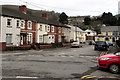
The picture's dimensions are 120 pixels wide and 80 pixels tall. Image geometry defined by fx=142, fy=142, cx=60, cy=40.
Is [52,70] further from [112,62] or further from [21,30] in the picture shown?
[21,30]

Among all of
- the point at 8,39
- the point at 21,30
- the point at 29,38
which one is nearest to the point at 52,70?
the point at 8,39

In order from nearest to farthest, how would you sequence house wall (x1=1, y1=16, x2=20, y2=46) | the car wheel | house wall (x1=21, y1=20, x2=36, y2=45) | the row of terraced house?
the car wheel
house wall (x1=1, y1=16, x2=20, y2=46)
the row of terraced house
house wall (x1=21, y1=20, x2=36, y2=45)

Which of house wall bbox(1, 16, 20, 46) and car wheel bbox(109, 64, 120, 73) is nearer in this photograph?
car wheel bbox(109, 64, 120, 73)

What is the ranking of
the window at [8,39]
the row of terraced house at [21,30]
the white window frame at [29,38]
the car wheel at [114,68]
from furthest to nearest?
1. the white window frame at [29,38]
2. the window at [8,39]
3. the row of terraced house at [21,30]
4. the car wheel at [114,68]

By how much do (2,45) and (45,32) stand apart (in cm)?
1606

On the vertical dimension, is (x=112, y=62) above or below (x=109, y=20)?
below

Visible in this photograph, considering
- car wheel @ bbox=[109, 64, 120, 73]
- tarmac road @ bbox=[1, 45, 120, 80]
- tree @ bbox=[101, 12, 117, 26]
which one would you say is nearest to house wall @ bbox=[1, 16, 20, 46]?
tarmac road @ bbox=[1, 45, 120, 80]

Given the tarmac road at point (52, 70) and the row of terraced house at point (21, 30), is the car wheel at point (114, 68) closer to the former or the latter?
the tarmac road at point (52, 70)

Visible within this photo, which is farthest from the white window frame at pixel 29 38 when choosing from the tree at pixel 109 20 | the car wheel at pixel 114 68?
the tree at pixel 109 20

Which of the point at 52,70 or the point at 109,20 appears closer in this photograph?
the point at 52,70

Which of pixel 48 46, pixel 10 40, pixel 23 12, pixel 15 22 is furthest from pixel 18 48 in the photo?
pixel 23 12

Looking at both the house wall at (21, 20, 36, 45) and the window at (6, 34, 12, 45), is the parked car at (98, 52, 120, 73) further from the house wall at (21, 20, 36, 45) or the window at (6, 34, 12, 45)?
the house wall at (21, 20, 36, 45)

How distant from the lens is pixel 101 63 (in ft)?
29.0

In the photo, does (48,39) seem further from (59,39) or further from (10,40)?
(10,40)
